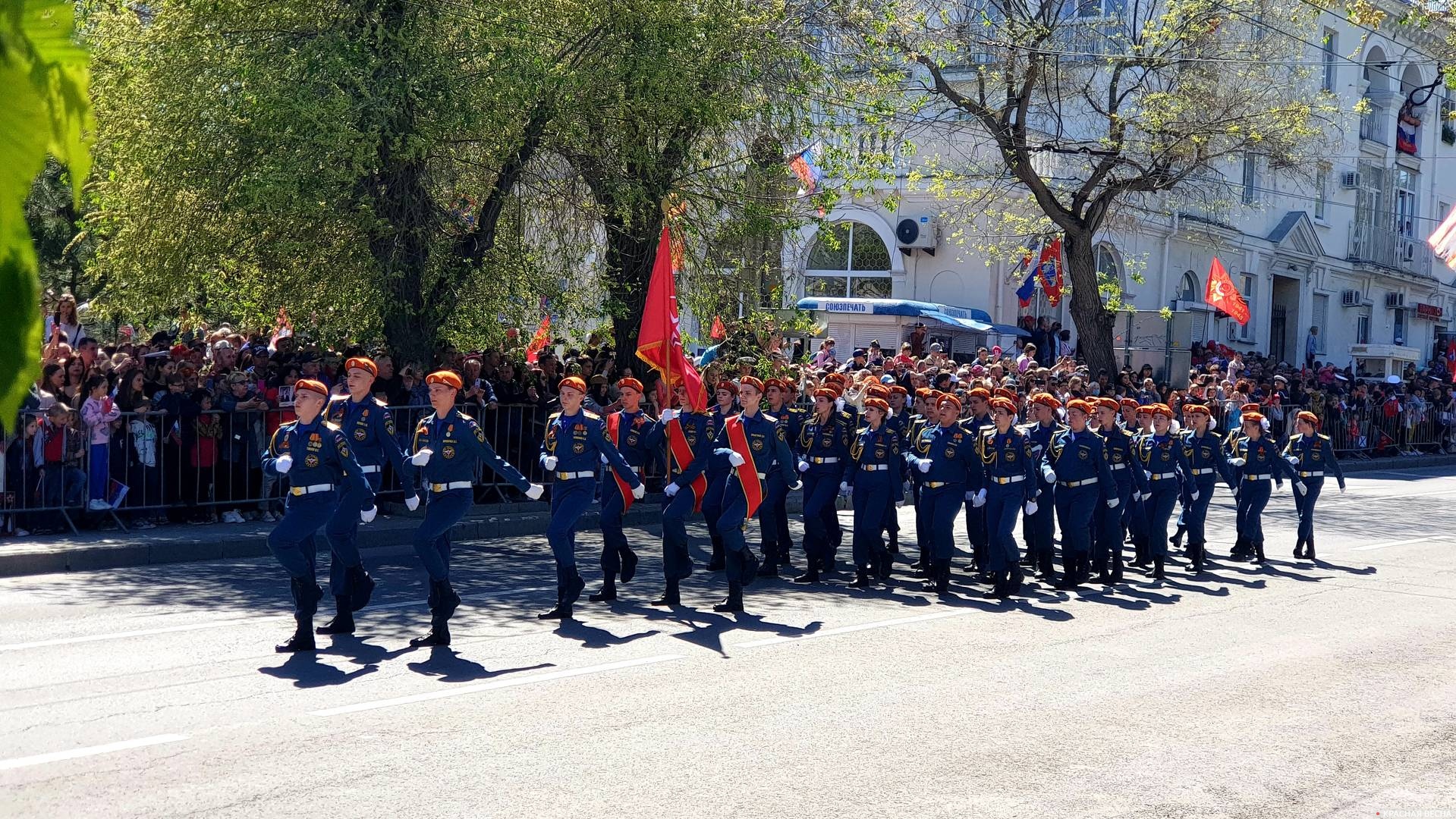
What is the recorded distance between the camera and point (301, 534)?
31.1ft

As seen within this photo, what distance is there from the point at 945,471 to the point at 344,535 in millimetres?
5718

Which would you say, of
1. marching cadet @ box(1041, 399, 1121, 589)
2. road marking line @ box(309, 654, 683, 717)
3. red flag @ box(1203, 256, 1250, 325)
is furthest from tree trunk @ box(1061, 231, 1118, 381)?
road marking line @ box(309, 654, 683, 717)

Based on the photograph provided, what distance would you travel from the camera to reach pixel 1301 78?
31.0m

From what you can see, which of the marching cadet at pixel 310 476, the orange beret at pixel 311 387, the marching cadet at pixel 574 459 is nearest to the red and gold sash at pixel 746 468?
the marching cadet at pixel 574 459

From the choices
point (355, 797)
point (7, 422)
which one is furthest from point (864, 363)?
point (7, 422)

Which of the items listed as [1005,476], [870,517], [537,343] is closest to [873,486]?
[870,517]

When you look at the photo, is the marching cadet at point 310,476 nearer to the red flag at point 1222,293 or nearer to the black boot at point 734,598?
the black boot at point 734,598

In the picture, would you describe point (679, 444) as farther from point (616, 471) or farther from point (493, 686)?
point (493, 686)

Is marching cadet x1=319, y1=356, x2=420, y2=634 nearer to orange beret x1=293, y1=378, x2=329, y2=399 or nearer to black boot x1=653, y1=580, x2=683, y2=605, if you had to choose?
orange beret x1=293, y1=378, x2=329, y2=399

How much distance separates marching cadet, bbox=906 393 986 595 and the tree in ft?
33.7

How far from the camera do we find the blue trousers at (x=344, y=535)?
9.84 m

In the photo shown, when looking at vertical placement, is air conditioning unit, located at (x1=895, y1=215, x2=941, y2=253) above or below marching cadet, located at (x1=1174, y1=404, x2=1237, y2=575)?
above

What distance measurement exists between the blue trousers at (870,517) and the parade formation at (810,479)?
0.02 metres

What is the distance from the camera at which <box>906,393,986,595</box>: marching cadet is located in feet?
42.9
